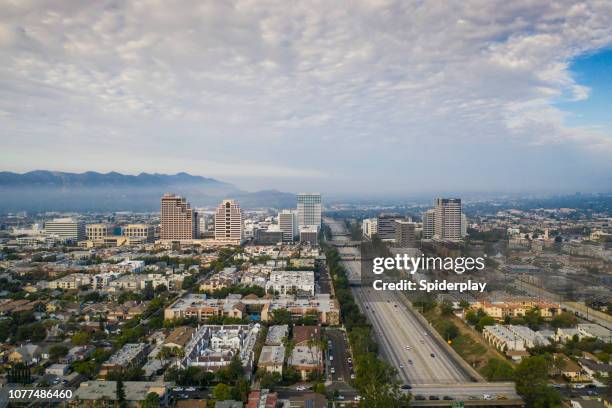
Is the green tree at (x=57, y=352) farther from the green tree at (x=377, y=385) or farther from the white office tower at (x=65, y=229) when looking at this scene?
the white office tower at (x=65, y=229)

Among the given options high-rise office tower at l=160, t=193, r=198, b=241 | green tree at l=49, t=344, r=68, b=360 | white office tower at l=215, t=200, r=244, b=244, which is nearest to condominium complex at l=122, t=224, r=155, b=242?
high-rise office tower at l=160, t=193, r=198, b=241

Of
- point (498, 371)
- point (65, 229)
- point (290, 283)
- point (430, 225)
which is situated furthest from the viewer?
point (65, 229)

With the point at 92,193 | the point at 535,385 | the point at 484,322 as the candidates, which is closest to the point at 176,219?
the point at 484,322


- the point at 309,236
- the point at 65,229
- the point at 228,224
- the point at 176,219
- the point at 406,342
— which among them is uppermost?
the point at 176,219

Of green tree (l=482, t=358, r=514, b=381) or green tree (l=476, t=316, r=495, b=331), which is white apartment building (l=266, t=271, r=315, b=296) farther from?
green tree (l=482, t=358, r=514, b=381)

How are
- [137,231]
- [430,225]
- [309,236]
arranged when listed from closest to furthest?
[309,236] → [430,225] → [137,231]

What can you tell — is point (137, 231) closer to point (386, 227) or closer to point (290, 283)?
point (386, 227)
